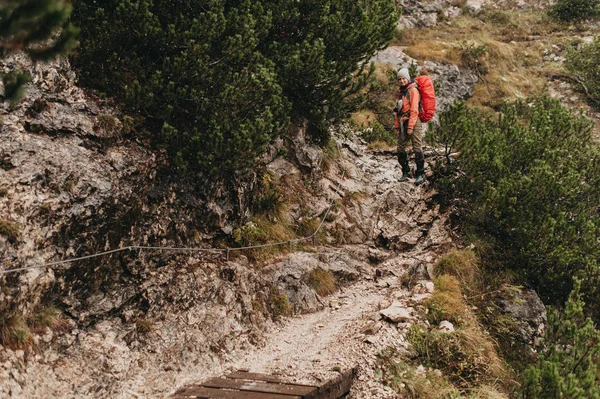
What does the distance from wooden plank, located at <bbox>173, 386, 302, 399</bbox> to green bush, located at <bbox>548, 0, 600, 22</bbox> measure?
98.5 ft

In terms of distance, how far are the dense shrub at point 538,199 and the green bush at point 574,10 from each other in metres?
20.6

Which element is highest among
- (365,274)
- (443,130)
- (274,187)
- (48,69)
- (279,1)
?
(279,1)

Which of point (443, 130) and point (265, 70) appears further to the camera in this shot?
point (443, 130)

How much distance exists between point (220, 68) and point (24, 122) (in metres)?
2.99

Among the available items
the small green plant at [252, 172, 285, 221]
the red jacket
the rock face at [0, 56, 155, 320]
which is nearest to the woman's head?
the red jacket

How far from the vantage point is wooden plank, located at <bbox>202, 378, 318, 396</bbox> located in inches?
194

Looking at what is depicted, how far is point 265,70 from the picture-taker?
7.35 m

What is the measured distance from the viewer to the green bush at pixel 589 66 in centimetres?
2006

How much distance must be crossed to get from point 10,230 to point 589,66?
24027mm

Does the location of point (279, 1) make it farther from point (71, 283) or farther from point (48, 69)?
point (71, 283)

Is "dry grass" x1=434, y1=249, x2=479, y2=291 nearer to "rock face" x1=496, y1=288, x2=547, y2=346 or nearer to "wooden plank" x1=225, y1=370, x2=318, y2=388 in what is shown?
"rock face" x1=496, y1=288, x2=547, y2=346

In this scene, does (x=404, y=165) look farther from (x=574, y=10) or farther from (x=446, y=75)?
(x=574, y=10)

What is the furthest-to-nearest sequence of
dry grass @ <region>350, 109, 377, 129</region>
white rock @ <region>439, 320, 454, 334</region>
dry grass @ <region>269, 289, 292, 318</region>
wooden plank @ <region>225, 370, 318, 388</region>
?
dry grass @ <region>350, 109, 377, 129</region>, dry grass @ <region>269, 289, 292, 318</region>, white rock @ <region>439, 320, 454, 334</region>, wooden plank @ <region>225, 370, 318, 388</region>

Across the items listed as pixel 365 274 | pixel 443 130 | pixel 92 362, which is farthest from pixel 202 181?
pixel 443 130
